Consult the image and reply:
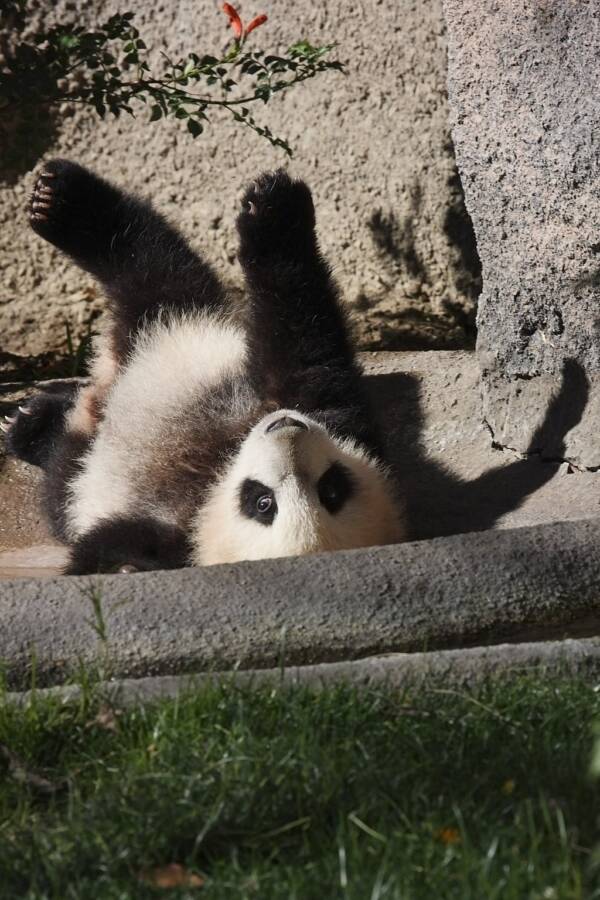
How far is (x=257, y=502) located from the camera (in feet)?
12.7

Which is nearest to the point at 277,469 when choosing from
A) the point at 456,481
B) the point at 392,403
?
the point at 456,481

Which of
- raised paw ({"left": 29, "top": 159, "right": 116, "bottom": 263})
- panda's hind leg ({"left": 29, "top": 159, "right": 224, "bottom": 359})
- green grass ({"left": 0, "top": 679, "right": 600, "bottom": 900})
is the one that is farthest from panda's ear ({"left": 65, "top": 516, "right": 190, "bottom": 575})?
green grass ({"left": 0, "top": 679, "right": 600, "bottom": 900})

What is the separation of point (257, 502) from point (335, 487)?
25cm

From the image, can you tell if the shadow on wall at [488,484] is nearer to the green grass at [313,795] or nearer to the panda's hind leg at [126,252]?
the panda's hind leg at [126,252]

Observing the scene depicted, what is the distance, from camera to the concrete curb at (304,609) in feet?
9.28

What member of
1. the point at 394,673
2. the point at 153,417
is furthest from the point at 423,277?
the point at 394,673

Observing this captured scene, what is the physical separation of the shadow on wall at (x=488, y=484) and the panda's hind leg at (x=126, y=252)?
1.03 m

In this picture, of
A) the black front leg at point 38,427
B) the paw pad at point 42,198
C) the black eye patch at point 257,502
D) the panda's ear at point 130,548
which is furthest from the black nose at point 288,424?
the black front leg at point 38,427

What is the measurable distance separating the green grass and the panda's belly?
179cm

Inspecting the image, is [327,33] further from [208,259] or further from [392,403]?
[392,403]

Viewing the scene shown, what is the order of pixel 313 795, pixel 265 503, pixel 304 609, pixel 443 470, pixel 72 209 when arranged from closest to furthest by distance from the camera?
pixel 313 795, pixel 304 609, pixel 265 503, pixel 72 209, pixel 443 470

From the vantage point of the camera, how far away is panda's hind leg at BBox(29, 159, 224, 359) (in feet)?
15.0

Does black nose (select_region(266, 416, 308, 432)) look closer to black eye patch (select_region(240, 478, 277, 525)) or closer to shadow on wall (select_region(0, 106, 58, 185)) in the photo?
black eye patch (select_region(240, 478, 277, 525))

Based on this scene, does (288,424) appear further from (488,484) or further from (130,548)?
(488,484)
